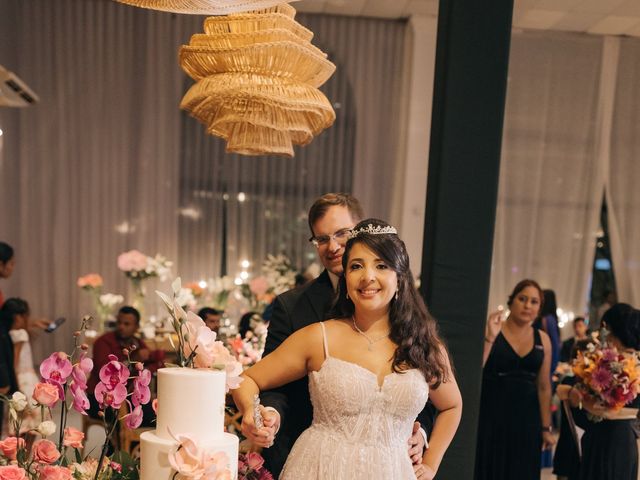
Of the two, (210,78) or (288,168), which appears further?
(288,168)

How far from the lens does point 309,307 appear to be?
2832mm

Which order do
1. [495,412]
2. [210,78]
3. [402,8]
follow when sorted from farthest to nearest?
[402,8]
[495,412]
[210,78]

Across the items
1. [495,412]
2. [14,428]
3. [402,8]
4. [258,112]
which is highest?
[402,8]

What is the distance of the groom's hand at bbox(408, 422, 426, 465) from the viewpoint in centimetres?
257

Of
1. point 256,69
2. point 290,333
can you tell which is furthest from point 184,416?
point 256,69

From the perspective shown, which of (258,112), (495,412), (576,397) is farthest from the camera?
(495,412)

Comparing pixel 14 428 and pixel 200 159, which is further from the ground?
pixel 200 159

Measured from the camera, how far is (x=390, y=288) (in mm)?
2422

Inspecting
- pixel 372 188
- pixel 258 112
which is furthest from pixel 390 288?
pixel 372 188

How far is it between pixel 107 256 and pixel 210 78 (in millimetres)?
6306

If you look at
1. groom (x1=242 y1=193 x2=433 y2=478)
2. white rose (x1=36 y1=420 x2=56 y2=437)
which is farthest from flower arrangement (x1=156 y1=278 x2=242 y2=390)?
groom (x1=242 y1=193 x2=433 y2=478)

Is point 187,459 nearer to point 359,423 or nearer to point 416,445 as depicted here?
point 359,423

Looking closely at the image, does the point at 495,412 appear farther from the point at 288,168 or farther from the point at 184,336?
the point at 288,168

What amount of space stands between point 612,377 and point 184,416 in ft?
10.8
